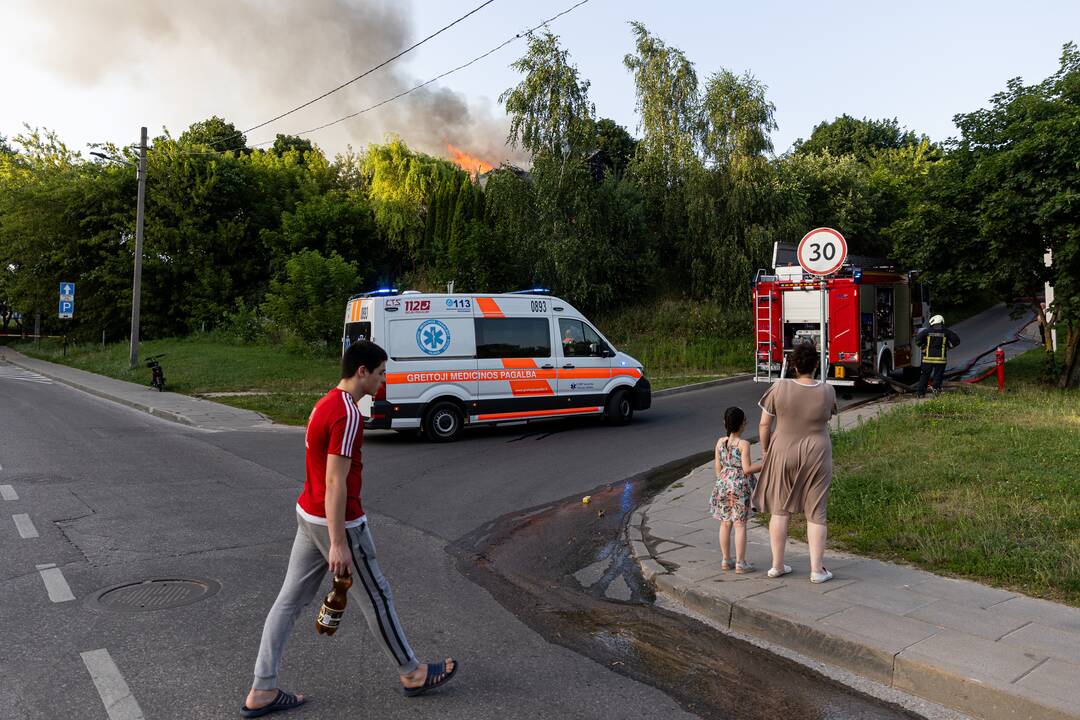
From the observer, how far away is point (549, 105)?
29469mm

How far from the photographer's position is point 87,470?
1026cm

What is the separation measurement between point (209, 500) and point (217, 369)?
1867cm

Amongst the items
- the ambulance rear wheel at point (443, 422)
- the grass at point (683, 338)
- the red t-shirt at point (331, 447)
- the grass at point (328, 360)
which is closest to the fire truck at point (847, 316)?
the grass at point (328, 360)

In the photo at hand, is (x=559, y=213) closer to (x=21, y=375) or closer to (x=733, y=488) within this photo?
(x=21, y=375)

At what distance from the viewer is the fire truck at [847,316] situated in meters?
17.7

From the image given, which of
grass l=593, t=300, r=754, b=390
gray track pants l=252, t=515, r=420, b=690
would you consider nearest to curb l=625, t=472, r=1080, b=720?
gray track pants l=252, t=515, r=420, b=690

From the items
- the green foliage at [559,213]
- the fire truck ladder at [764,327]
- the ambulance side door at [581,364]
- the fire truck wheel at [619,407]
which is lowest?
the fire truck wheel at [619,407]

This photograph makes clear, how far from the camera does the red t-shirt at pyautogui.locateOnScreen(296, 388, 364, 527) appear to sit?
3.62 metres

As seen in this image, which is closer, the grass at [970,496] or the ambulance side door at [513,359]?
the grass at [970,496]

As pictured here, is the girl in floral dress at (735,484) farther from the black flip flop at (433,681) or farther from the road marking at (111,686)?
the road marking at (111,686)

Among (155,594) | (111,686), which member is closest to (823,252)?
(155,594)

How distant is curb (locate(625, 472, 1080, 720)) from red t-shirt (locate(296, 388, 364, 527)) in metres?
2.70

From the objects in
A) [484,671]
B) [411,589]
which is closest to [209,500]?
[411,589]

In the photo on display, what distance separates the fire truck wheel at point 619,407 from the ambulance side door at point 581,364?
17cm
